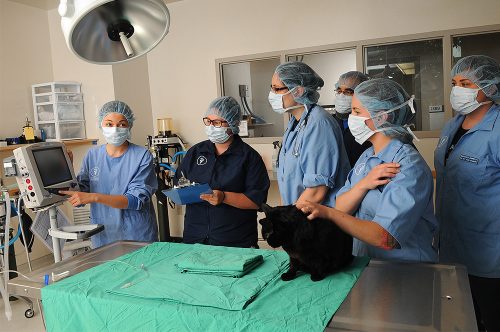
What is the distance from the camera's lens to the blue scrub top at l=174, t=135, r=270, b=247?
2037 millimetres

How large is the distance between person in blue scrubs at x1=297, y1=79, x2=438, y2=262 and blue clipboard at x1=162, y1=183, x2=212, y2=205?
66cm

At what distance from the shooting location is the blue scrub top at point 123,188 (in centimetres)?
215

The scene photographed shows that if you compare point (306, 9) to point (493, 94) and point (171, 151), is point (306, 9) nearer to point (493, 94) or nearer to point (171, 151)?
point (171, 151)

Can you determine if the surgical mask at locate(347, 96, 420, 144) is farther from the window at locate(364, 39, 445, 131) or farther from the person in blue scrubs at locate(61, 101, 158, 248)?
the window at locate(364, 39, 445, 131)

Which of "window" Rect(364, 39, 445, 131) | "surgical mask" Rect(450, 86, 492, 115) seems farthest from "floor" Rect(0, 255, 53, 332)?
"window" Rect(364, 39, 445, 131)

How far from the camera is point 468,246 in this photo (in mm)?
1782

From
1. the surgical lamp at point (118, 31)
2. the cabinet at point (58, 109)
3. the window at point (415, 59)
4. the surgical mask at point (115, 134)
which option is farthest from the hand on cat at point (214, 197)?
the cabinet at point (58, 109)

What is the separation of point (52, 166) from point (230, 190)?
86 centimetres

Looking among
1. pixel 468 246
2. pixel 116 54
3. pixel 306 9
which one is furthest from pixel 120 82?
pixel 468 246

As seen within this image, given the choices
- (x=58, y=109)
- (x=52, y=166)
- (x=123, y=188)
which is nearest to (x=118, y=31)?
(x=52, y=166)

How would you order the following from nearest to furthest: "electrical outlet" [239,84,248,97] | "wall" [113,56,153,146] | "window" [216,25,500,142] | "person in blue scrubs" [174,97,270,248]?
"person in blue scrubs" [174,97,270,248]
"window" [216,25,500,142]
"wall" [113,56,153,146]
"electrical outlet" [239,84,248,97]

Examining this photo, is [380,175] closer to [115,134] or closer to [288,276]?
[288,276]

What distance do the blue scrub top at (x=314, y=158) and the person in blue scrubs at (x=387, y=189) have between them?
0.61ft

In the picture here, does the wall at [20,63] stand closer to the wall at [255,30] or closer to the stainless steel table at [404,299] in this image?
the wall at [255,30]
